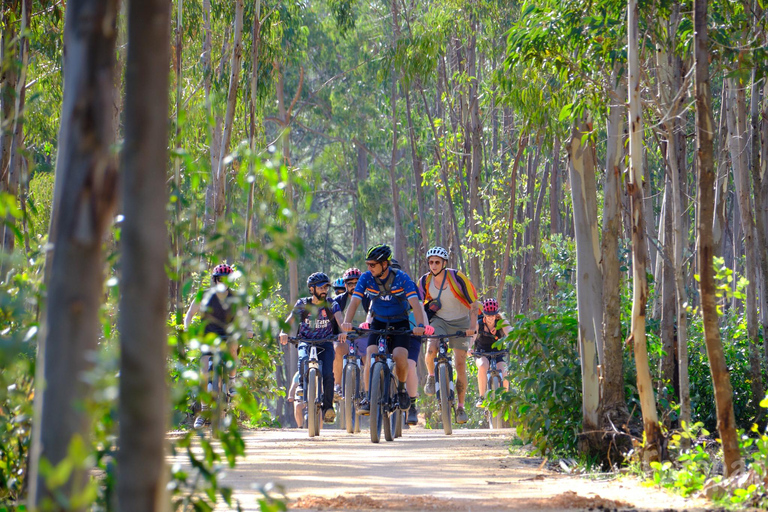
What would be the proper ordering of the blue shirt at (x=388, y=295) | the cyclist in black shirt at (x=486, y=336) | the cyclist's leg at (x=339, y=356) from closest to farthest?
1. the blue shirt at (x=388, y=295)
2. the cyclist's leg at (x=339, y=356)
3. the cyclist in black shirt at (x=486, y=336)

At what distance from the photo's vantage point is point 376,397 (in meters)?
9.45

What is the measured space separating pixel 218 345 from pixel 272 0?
16855 mm

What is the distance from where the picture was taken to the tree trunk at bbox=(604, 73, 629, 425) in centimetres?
698

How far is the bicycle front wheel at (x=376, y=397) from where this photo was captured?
9414 mm

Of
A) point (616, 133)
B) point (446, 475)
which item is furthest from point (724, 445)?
point (616, 133)

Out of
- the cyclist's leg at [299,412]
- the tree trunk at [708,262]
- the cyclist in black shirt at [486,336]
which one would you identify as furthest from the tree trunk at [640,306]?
the cyclist in black shirt at [486,336]

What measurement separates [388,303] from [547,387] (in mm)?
2586

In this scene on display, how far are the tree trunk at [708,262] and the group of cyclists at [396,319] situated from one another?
3568 millimetres

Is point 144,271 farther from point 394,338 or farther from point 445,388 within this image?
point 445,388

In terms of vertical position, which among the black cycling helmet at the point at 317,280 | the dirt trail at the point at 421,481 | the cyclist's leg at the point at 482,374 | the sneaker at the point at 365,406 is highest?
the black cycling helmet at the point at 317,280

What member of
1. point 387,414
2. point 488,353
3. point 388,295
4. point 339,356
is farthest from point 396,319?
point 488,353

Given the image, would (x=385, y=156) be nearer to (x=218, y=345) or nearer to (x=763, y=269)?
(x=763, y=269)

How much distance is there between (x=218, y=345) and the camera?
10.0 feet

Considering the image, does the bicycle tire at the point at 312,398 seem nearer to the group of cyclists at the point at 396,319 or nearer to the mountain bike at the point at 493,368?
the group of cyclists at the point at 396,319
